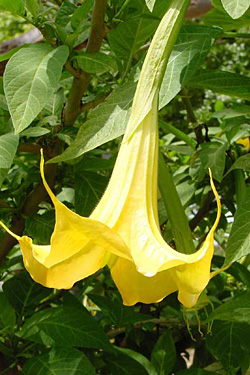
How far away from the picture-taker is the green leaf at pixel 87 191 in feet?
3.22

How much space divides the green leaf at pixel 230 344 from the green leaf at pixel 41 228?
1.00ft

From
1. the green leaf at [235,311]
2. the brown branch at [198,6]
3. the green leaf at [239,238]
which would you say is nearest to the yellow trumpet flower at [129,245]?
the green leaf at [239,238]

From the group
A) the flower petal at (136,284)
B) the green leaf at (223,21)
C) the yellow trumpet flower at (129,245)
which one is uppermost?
the green leaf at (223,21)

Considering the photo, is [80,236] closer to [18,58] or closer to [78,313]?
[18,58]

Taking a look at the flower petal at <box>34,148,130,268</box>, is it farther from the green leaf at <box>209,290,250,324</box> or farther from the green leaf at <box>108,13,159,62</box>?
the green leaf at <box>108,13,159,62</box>

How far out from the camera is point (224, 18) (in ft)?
2.86

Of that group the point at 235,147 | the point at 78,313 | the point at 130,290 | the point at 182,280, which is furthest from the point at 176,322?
the point at 182,280

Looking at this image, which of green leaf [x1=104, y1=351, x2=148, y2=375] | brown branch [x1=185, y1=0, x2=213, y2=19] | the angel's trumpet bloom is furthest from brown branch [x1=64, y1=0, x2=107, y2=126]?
brown branch [x1=185, y1=0, x2=213, y2=19]

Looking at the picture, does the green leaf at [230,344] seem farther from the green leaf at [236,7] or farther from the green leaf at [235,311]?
the green leaf at [236,7]

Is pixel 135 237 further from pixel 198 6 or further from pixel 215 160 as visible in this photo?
pixel 198 6

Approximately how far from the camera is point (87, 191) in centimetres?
99

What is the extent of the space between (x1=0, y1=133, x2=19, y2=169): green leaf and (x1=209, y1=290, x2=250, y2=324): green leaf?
Answer: 327 millimetres

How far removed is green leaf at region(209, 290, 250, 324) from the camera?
0.80m

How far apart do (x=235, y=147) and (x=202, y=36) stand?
12.6 inches
